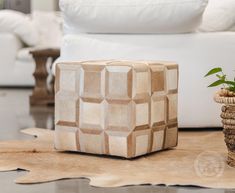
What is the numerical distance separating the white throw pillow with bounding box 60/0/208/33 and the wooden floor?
59 cm

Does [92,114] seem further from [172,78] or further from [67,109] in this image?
[172,78]

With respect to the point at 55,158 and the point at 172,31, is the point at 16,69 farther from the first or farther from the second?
the point at 55,158

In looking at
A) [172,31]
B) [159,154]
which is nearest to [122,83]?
[159,154]

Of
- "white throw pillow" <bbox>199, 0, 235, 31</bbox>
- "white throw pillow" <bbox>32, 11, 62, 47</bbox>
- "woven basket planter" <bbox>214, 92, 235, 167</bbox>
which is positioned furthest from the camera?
"white throw pillow" <bbox>32, 11, 62, 47</bbox>

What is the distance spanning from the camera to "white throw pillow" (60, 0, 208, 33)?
7.61 ft

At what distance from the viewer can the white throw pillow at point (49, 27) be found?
5.41m

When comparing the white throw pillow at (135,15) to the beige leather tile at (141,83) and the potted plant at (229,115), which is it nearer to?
the beige leather tile at (141,83)

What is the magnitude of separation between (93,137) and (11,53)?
9.97 ft

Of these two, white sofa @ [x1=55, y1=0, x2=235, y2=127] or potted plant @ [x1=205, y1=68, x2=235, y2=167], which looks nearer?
potted plant @ [x1=205, y1=68, x2=235, y2=167]

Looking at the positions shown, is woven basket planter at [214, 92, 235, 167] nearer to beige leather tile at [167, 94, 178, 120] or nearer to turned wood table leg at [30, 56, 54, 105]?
beige leather tile at [167, 94, 178, 120]

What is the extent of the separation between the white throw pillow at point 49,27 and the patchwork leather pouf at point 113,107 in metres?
3.46

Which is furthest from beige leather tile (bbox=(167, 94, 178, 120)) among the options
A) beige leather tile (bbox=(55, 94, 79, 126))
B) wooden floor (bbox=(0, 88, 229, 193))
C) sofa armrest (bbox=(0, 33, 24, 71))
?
sofa armrest (bbox=(0, 33, 24, 71))

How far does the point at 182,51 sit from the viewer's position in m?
2.42

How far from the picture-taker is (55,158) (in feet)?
6.20
